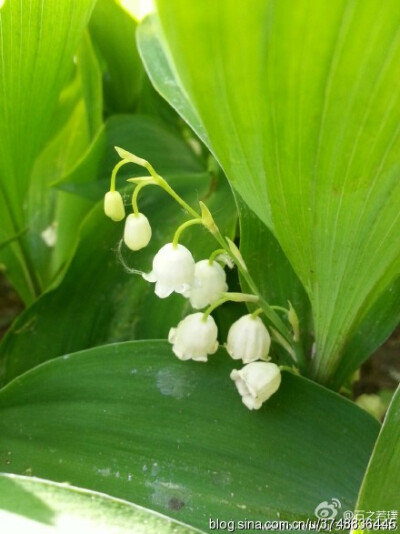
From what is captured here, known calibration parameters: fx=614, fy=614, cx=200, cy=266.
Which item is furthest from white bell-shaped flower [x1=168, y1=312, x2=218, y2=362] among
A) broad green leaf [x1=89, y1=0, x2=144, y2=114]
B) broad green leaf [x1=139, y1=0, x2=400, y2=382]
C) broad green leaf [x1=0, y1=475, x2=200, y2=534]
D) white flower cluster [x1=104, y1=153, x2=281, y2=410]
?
broad green leaf [x1=89, y1=0, x2=144, y2=114]

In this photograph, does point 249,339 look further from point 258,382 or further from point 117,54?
point 117,54

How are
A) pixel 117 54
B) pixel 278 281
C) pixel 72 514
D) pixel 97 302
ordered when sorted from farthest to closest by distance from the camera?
pixel 117 54 → pixel 97 302 → pixel 278 281 → pixel 72 514

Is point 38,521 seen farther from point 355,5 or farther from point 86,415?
point 355,5

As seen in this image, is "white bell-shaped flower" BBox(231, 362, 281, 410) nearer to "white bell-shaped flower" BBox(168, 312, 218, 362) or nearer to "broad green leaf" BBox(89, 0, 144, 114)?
"white bell-shaped flower" BBox(168, 312, 218, 362)

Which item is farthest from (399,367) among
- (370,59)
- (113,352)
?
(370,59)

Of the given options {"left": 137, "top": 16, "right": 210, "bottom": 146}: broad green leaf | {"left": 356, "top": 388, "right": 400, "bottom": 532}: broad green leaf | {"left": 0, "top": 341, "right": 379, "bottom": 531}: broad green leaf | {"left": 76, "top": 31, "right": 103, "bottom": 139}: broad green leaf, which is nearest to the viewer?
{"left": 356, "top": 388, "right": 400, "bottom": 532}: broad green leaf

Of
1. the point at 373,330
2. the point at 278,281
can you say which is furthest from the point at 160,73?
the point at 373,330
